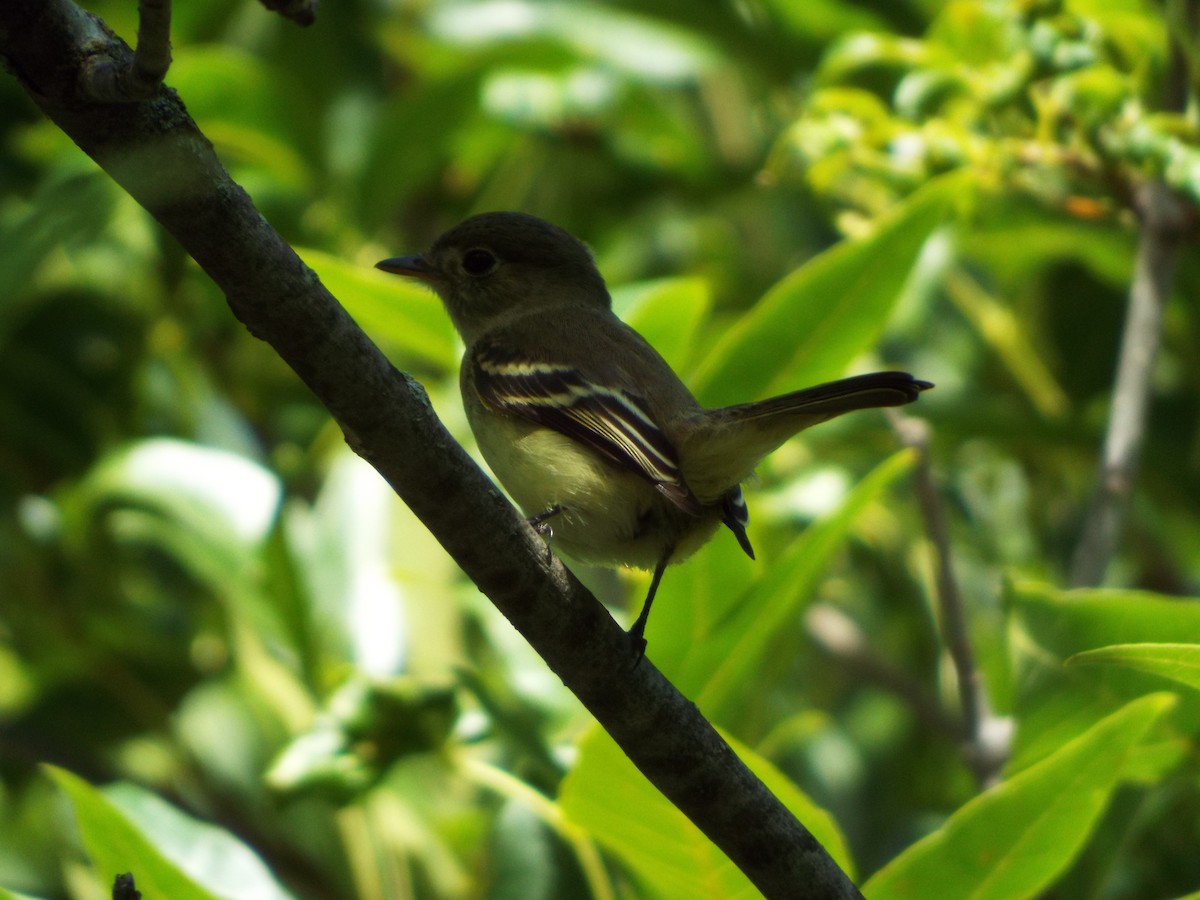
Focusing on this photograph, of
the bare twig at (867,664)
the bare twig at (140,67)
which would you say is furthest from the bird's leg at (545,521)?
the bare twig at (140,67)

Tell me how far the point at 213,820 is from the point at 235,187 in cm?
275

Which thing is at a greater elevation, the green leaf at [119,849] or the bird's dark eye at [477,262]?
the bird's dark eye at [477,262]

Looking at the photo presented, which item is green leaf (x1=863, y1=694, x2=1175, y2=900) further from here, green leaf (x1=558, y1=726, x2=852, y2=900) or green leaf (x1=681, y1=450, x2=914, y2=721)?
green leaf (x1=681, y1=450, x2=914, y2=721)

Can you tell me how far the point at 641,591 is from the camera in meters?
3.22

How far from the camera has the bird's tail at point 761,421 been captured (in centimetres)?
255

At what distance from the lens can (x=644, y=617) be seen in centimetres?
273

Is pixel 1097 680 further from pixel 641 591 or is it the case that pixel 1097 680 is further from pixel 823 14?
pixel 823 14

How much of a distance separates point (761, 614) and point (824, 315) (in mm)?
726

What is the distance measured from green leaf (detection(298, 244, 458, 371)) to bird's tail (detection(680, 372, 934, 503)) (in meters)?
0.93

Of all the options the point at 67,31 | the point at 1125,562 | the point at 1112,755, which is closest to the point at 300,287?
the point at 67,31

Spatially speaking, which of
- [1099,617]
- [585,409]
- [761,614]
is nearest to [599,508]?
[585,409]

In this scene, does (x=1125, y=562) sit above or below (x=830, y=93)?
below

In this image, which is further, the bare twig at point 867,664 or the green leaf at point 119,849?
the bare twig at point 867,664

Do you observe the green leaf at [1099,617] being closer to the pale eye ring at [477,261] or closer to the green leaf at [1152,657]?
the green leaf at [1152,657]
